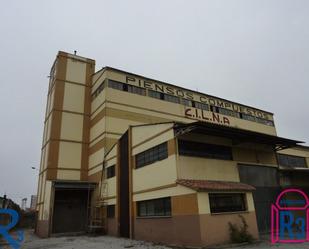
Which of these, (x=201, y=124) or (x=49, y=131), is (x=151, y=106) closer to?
(x=49, y=131)

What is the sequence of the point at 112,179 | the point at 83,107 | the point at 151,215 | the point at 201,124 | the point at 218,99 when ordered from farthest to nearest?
1. the point at 218,99
2. the point at 83,107
3. the point at 112,179
4. the point at 151,215
5. the point at 201,124

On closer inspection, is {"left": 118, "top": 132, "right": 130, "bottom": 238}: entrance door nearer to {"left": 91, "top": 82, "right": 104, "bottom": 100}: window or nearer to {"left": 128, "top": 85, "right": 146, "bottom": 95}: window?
{"left": 128, "top": 85, "right": 146, "bottom": 95}: window

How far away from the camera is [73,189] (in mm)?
26219

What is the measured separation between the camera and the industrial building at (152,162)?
49.4 ft

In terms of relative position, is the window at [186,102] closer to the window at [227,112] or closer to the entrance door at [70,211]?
the window at [227,112]

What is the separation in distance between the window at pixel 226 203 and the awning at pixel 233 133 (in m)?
3.88

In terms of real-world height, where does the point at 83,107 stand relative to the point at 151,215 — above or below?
above

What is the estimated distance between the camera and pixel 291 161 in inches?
1004

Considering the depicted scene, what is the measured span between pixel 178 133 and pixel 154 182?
12.2ft

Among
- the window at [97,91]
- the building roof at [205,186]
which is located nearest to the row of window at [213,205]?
the building roof at [205,186]

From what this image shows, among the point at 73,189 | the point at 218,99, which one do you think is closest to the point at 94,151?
the point at 73,189

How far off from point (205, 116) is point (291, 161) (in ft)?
37.7

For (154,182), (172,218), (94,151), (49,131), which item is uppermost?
(49,131)

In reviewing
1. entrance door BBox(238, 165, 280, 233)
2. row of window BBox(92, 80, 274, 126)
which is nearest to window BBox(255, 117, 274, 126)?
row of window BBox(92, 80, 274, 126)
